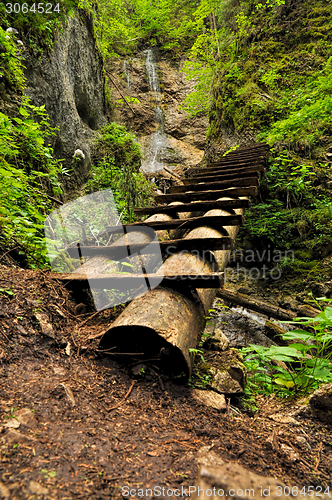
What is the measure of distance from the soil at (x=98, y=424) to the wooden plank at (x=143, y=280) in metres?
0.31

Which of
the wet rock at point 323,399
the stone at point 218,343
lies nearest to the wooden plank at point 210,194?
the stone at point 218,343

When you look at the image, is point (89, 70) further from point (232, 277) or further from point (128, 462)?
point (128, 462)

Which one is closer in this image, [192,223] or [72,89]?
[192,223]

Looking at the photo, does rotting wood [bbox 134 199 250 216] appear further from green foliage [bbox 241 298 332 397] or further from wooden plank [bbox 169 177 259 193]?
green foliage [bbox 241 298 332 397]

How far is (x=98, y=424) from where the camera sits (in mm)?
1119

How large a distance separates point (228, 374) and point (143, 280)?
0.99 meters

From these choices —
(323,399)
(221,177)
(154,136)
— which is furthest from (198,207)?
(154,136)

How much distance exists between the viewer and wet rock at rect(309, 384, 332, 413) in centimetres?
142

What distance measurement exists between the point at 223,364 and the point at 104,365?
964 millimetres

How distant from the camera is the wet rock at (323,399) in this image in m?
1.42

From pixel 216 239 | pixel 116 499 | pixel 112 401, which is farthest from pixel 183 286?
pixel 116 499

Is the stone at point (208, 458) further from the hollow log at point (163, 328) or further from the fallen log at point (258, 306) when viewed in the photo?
the fallen log at point (258, 306)

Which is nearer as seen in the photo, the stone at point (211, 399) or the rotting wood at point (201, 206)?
the stone at point (211, 399)

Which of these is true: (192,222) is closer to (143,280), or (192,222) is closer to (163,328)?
(143,280)
